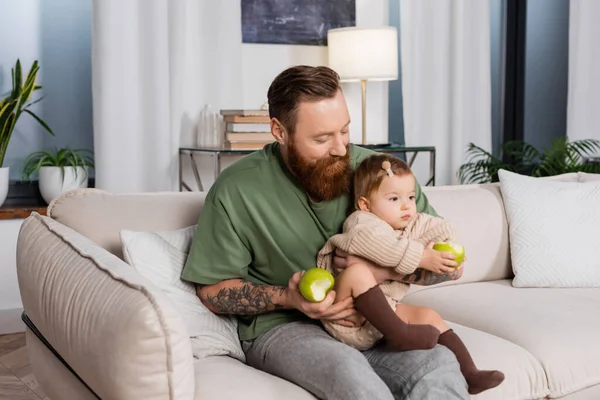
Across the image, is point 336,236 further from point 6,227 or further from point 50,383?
point 6,227

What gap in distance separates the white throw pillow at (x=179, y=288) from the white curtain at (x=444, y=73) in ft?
9.08

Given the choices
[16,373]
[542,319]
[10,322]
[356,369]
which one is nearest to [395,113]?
[10,322]

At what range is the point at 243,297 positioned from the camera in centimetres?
207

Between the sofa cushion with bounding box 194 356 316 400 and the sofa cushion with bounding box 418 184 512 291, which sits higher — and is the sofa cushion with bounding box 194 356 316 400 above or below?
below

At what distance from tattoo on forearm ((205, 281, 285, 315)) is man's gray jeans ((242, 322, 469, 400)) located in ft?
0.26

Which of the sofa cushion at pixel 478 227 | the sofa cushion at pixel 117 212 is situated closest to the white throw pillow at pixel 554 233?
the sofa cushion at pixel 478 227

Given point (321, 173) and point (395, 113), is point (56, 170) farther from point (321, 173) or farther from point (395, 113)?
point (321, 173)

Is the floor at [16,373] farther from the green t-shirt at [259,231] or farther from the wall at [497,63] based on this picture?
the wall at [497,63]

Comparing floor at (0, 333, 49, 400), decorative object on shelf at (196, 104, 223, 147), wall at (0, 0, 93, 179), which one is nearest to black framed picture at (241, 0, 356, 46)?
decorative object on shelf at (196, 104, 223, 147)

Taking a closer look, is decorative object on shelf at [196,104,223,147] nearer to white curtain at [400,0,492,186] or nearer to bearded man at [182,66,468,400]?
white curtain at [400,0,492,186]

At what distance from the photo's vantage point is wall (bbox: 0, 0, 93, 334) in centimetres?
406

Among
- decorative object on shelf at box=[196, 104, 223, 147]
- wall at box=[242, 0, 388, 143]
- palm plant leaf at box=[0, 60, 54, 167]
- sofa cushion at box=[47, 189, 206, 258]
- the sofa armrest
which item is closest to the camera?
the sofa armrest

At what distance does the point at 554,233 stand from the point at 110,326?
1.67 m

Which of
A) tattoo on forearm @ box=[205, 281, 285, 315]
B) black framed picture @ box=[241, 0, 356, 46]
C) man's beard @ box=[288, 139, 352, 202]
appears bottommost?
tattoo on forearm @ box=[205, 281, 285, 315]
